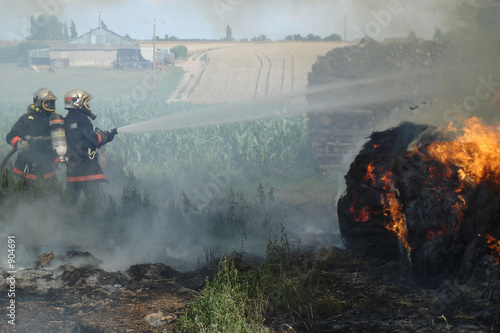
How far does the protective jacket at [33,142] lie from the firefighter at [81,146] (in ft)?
2.02

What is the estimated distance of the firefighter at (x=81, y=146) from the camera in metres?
7.53

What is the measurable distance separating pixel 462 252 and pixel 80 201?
20.4ft

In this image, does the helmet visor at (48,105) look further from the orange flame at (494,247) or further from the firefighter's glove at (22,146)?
the orange flame at (494,247)

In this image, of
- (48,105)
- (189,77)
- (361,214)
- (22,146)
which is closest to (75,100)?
(48,105)

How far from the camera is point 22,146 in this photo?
7.72 metres

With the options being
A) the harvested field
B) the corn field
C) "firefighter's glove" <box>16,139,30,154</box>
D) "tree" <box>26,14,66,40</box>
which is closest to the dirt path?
the harvested field

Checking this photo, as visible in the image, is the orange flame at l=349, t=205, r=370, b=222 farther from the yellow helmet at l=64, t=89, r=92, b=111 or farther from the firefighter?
the yellow helmet at l=64, t=89, r=92, b=111

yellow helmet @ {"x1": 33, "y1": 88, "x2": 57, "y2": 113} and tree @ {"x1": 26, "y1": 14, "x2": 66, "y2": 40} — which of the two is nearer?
yellow helmet @ {"x1": 33, "y1": 88, "x2": 57, "y2": 113}

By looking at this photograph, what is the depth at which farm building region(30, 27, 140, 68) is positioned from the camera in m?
53.1

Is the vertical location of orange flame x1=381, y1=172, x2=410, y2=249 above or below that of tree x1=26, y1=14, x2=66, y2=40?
below

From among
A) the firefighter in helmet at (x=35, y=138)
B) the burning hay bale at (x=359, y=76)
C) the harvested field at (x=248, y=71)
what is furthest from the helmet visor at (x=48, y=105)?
the harvested field at (x=248, y=71)

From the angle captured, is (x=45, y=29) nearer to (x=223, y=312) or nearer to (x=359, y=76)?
(x=359, y=76)

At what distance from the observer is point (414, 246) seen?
4.98m

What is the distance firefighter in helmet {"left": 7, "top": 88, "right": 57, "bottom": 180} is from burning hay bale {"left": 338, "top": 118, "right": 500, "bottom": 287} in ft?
17.1
